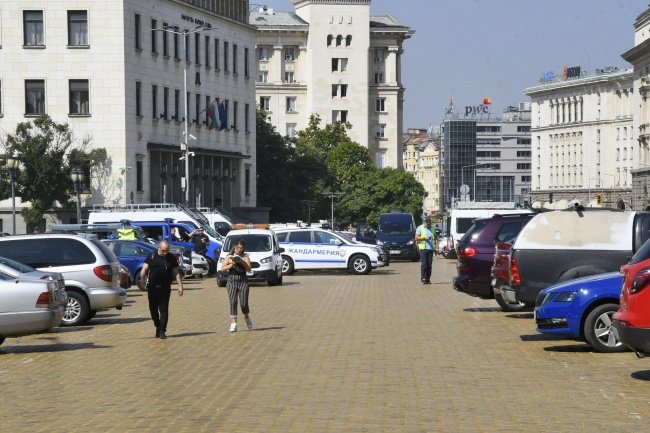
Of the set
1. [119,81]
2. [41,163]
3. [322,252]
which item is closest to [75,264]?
[322,252]

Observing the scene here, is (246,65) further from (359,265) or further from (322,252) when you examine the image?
(359,265)

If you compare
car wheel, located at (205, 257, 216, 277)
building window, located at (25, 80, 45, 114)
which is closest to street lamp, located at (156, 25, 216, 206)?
building window, located at (25, 80, 45, 114)

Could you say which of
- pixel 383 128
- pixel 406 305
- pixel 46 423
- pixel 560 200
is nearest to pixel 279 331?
pixel 406 305

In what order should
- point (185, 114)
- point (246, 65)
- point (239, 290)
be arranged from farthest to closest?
point (246, 65), point (185, 114), point (239, 290)

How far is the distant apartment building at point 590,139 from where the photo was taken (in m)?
174

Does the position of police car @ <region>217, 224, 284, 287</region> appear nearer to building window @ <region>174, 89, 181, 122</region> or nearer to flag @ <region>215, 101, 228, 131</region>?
building window @ <region>174, 89, 181, 122</region>

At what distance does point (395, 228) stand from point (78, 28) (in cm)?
2129

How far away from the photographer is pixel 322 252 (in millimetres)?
49094

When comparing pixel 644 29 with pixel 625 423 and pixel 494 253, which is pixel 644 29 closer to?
pixel 494 253

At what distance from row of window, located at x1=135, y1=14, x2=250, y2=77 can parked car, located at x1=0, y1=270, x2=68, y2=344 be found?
183 ft

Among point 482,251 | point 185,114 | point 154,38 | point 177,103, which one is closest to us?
point 482,251

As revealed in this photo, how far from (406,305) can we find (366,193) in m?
108

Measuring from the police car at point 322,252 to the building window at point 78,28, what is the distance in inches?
1231

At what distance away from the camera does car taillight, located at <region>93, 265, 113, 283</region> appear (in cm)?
2622
